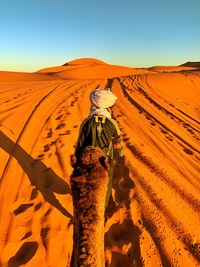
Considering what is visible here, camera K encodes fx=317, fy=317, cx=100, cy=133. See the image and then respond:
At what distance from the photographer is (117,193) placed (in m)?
5.31

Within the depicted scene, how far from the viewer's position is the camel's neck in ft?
9.75

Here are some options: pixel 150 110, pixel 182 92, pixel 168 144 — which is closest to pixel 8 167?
pixel 168 144

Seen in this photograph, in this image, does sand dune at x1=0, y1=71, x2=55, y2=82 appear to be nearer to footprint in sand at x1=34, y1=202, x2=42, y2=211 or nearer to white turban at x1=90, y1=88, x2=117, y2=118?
footprint in sand at x1=34, y1=202, x2=42, y2=211

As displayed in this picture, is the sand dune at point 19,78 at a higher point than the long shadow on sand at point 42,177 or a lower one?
lower

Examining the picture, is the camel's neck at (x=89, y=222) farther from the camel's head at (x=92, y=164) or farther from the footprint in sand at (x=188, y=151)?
the footprint in sand at (x=188, y=151)

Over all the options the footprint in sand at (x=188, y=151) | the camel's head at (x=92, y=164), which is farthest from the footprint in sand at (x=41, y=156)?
the camel's head at (x=92, y=164)

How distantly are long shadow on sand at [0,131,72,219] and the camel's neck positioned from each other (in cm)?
155

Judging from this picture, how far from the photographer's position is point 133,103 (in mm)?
13070

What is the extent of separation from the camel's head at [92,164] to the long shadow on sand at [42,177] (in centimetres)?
166

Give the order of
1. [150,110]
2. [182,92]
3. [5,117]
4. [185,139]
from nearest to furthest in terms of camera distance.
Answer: [185,139], [5,117], [150,110], [182,92]

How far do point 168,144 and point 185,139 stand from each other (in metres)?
0.80

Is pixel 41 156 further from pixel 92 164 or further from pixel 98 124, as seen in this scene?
pixel 92 164

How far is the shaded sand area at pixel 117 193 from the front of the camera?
3.89 metres

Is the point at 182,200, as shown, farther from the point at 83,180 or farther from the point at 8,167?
the point at 8,167
